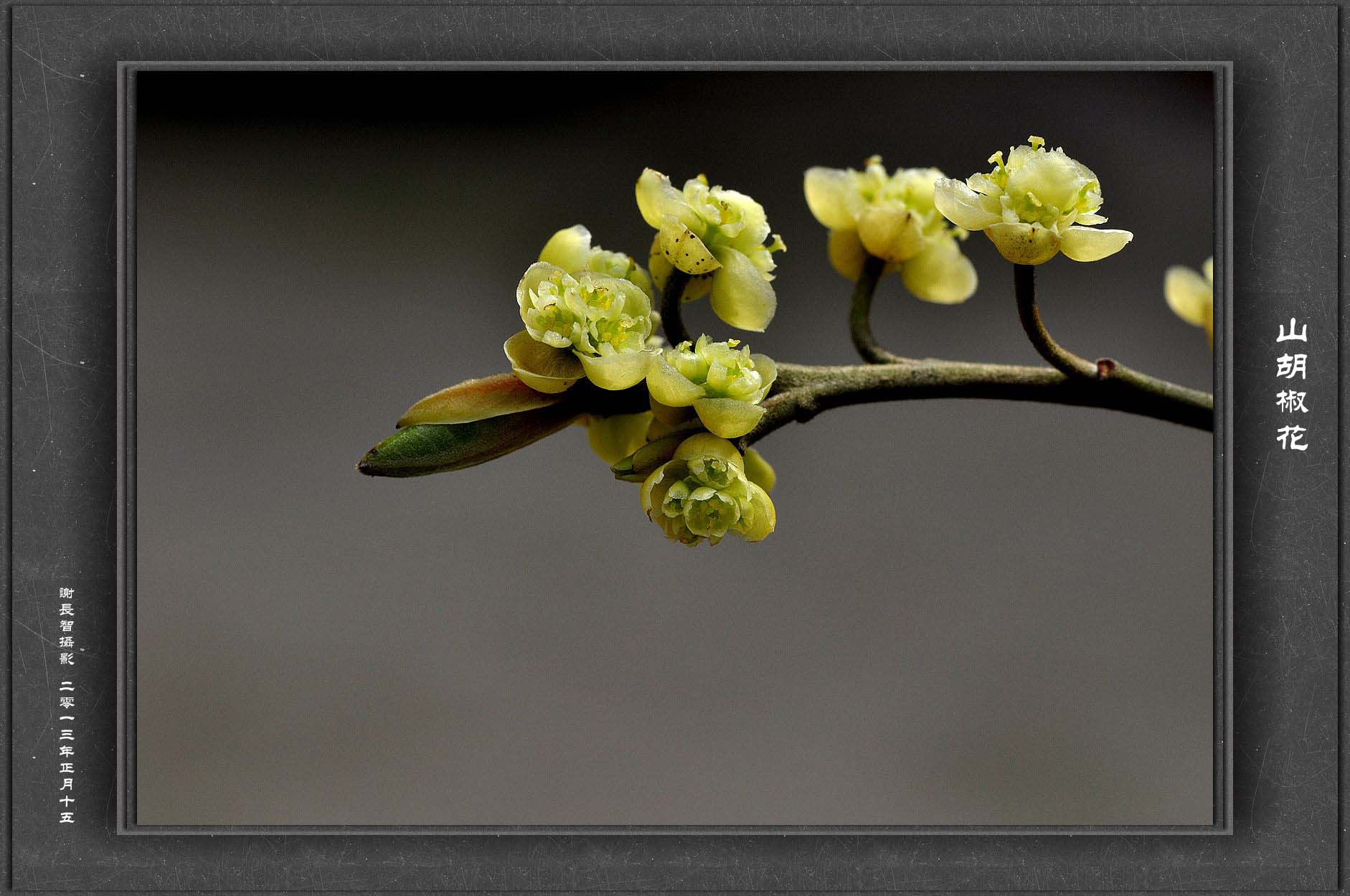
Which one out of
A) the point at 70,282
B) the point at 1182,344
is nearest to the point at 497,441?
the point at 70,282

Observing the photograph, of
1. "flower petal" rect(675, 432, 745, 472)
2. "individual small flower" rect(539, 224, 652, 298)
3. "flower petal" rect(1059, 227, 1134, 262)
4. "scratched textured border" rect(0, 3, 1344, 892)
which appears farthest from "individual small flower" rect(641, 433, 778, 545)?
"scratched textured border" rect(0, 3, 1344, 892)

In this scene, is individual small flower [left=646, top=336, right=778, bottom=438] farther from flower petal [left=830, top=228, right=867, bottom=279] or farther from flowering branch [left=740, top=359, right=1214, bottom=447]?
flower petal [left=830, top=228, right=867, bottom=279]

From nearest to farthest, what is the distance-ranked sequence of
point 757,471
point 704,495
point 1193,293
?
point 704,495
point 757,471
point 1193,293

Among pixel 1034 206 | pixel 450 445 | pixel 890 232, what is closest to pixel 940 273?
pixel 890 232

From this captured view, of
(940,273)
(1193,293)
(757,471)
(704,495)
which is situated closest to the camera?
(704,495)

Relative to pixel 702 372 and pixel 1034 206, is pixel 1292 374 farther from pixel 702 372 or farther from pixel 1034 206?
pixel 702 372

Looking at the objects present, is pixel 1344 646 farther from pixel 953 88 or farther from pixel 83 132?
pixel 953 88
